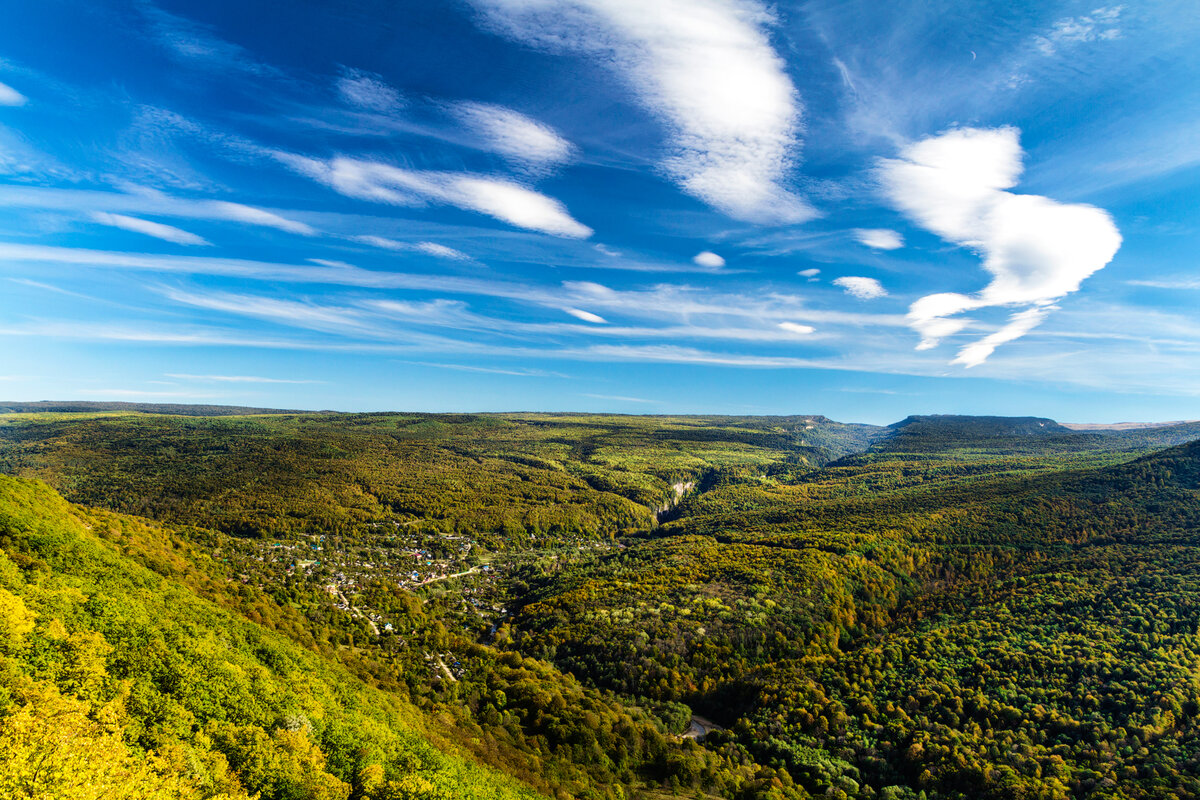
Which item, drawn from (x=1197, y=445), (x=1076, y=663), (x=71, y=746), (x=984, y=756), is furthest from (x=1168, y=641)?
(x=1197, y=445)

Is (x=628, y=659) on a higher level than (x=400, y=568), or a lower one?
higher

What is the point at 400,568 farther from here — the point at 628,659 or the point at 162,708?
the point at 162,708

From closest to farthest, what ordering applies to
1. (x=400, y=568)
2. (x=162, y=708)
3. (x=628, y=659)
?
(x=162, y=708)
(x=628, y=659)
(x=400, y=568)

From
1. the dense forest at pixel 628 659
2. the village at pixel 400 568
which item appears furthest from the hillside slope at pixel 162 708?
the village at pixel 400 568

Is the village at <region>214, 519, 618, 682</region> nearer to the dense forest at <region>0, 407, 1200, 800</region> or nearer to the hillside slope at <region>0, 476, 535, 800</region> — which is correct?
the dense forest at <region>0, 407, 1200, 800</region>

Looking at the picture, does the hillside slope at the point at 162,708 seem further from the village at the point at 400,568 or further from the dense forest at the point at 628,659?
the village at the point at 400,568

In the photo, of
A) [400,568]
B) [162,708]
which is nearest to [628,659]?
[162,708]

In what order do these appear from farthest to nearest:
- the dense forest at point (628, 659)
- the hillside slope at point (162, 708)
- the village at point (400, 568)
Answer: the village at point (400, 568) < the dense forest at point (628, 659) < the hillside slope at point (162, 708)

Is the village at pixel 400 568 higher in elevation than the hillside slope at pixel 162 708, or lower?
lower
